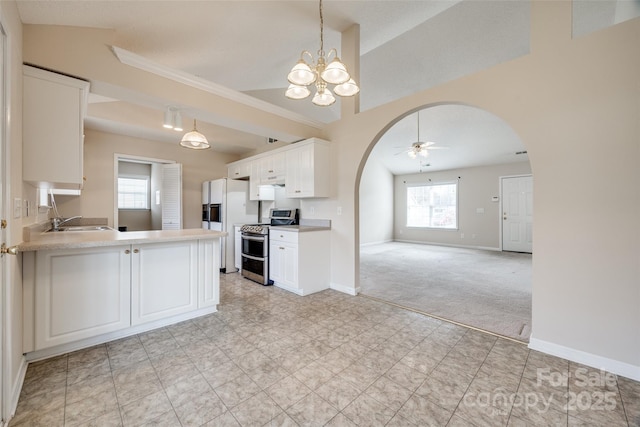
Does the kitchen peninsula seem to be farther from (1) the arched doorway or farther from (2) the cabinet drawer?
(1) the arched doorway

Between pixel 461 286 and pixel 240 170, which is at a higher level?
pixel 240 170

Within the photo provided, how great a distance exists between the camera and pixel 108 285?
2234 millimetres

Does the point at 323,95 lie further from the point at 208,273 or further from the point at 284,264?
the point at 284,264

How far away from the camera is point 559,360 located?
2.00m

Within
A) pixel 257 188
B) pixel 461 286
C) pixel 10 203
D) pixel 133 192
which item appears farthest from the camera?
pixel 133 192

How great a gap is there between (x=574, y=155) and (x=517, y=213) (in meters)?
6.07

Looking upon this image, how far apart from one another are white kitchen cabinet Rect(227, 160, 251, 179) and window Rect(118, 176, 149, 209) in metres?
3.09

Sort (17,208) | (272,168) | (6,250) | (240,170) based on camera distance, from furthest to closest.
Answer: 1. (240,170)
2. (272,168)
3. (17,208)
4. (6,250)

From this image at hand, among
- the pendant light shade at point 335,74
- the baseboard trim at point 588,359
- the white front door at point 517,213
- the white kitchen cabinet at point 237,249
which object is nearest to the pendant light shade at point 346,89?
the pendant light shade at point 335,74

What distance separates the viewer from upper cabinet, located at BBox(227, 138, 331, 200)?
3705mm

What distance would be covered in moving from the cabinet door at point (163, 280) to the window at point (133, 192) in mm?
5765

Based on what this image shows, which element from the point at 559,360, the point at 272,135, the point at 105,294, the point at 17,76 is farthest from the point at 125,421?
the point at 272,135

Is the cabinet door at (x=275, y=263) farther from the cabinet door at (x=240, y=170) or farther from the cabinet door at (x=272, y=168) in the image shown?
the cabinet door at (x=240, y=170)

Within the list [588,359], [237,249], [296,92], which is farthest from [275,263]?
→ [588,359]
